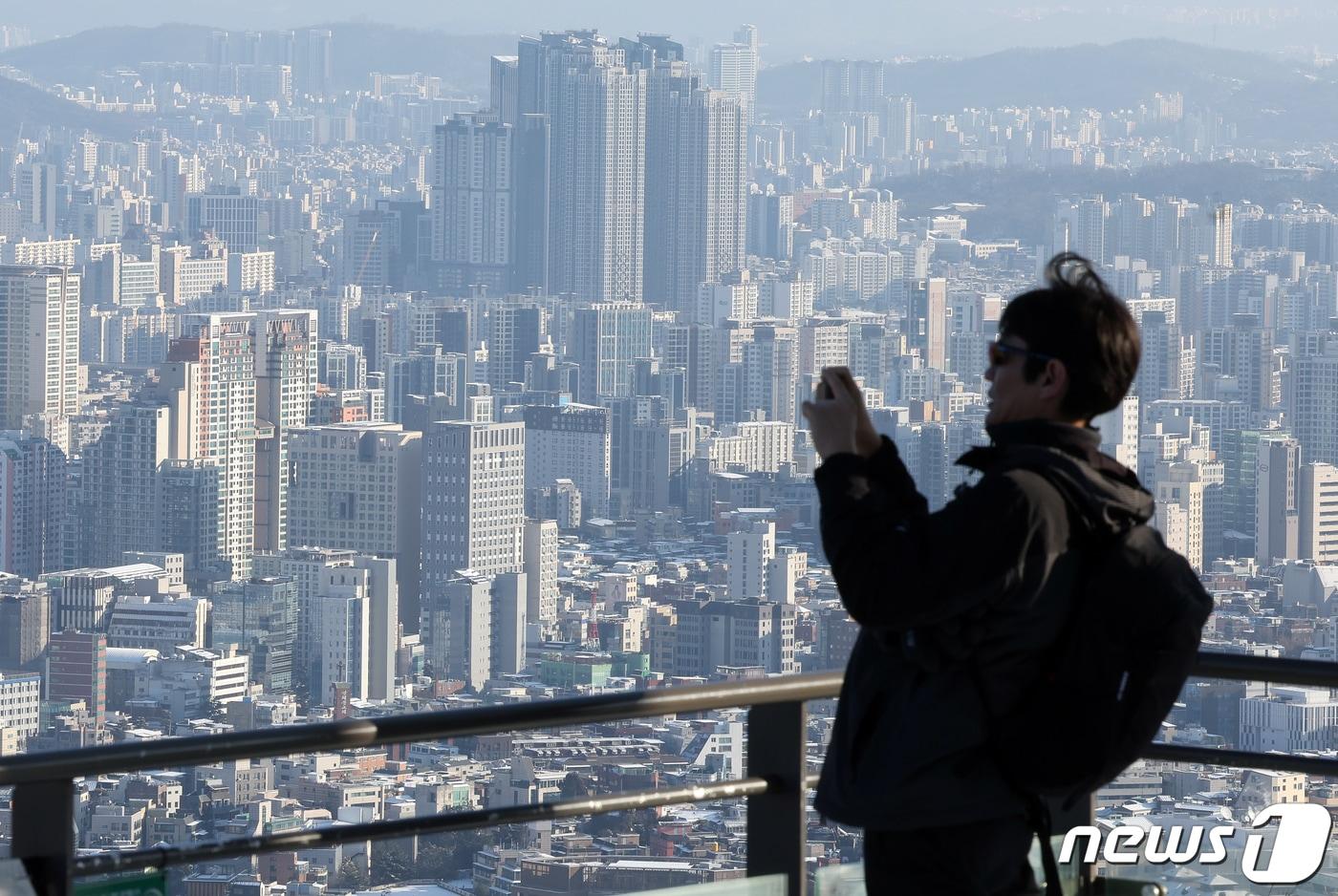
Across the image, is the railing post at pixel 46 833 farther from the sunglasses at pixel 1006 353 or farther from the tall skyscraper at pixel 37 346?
the tall skyscraper at pixel 37 346

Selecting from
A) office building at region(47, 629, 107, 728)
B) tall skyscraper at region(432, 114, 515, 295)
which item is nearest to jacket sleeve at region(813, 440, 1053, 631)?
office building at region(47, 629, 107, 728)

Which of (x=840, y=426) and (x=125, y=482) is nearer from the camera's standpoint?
(x=840, y=426)

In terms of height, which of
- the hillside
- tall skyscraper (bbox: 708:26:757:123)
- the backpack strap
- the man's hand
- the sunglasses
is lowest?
the backpack strap

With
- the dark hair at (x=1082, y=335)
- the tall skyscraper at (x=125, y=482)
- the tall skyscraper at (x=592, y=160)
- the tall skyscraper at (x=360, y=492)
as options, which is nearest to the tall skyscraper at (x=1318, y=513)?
the tall skyscraper at (x=360, y=492)

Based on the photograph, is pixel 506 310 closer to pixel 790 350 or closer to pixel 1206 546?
pixel 790 350

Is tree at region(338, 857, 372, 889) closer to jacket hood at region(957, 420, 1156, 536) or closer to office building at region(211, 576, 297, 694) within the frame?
jacket hood at region(957, 420, 1156, 536)

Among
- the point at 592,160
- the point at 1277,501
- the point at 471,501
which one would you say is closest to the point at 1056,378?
the point at 1277,501

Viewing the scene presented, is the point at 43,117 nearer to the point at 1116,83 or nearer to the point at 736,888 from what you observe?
the point at 1116,83
